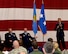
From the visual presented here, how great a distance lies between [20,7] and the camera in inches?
576

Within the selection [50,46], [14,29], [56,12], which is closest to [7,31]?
[14,29]

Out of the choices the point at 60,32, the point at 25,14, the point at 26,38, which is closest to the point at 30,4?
the point at 25,14

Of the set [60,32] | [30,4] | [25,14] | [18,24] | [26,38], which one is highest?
[30,4]

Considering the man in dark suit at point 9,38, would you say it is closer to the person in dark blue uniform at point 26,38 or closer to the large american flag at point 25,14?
the person in dark blue uniform at point 26,38

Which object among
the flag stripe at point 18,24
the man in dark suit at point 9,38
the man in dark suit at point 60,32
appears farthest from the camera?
the flag stripe at point 18,24

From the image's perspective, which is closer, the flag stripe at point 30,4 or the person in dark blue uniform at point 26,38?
the person in dark blue uniform at point 26,38

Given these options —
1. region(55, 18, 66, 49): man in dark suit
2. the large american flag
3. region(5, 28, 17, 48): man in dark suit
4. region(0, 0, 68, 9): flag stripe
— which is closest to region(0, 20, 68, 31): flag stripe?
the large american flag

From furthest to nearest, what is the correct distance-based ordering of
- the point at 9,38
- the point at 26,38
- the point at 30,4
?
the point at 30,4 → the point at 26,38 → the point at 9,38

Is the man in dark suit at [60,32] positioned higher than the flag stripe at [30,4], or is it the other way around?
the flag stripe at [30,4]

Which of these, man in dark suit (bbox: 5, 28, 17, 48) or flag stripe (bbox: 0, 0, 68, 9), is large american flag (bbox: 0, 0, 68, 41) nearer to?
flag stripe (bbox: 0, 0, 68, 9)

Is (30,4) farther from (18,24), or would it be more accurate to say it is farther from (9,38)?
(9,38)

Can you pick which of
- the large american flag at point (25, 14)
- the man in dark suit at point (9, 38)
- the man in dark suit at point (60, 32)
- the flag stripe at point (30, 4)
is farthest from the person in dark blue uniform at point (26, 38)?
the flag stripe at point (30, 4)

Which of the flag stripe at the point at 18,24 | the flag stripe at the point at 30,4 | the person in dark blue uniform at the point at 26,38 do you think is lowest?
the person in dark blue uniform at the point at 26,38

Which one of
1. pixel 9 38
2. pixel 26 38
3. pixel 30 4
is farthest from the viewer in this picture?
pixel 30 4
